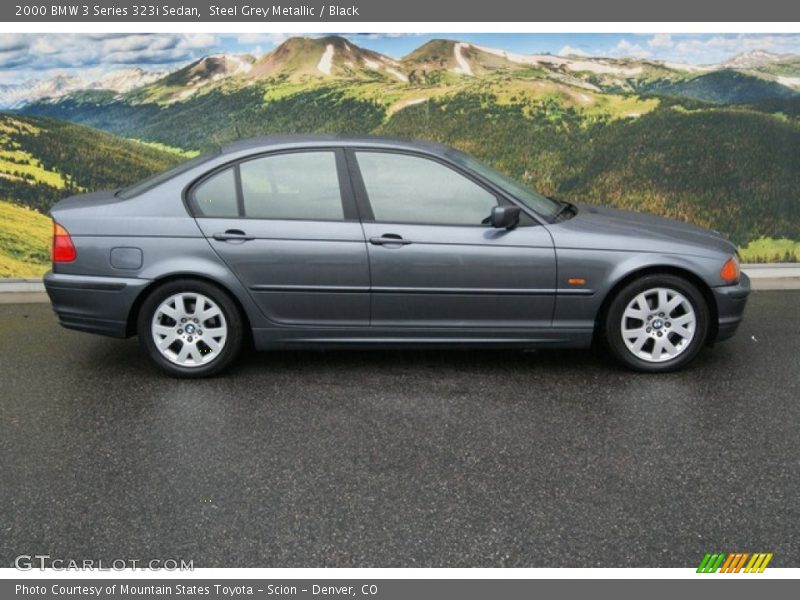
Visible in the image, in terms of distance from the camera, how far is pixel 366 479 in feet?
12.8

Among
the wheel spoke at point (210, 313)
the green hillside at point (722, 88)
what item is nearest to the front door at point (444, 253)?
the wheel spoke at point (210, 313)

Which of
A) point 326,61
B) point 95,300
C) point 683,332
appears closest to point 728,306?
point 683,332

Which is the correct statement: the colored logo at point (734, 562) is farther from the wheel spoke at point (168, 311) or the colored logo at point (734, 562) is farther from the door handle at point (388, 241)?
the wheel spoke at point (168, 311)

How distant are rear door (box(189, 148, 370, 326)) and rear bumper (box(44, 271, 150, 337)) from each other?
2.05 feet

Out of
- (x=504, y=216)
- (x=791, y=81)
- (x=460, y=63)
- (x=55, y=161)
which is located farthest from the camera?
(x=460, y=63)

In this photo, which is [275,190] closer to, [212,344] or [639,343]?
[212,344]

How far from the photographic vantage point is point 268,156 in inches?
211

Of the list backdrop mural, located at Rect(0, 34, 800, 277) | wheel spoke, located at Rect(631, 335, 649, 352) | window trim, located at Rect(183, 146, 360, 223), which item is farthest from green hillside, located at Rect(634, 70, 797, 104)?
window trim, located at Rect(183, 146, 360, 223)

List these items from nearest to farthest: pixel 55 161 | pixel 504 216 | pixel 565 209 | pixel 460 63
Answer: pixel 504 216
pixel 565 209
pixel 55 161
pixel 460 63

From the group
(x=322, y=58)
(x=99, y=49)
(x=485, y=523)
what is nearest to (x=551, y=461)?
(x=485, y=523)

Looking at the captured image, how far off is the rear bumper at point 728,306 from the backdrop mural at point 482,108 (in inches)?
125

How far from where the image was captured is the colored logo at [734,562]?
322 centimetres

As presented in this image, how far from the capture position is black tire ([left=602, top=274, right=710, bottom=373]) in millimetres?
5234

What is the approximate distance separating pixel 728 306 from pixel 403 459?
2451 mm
